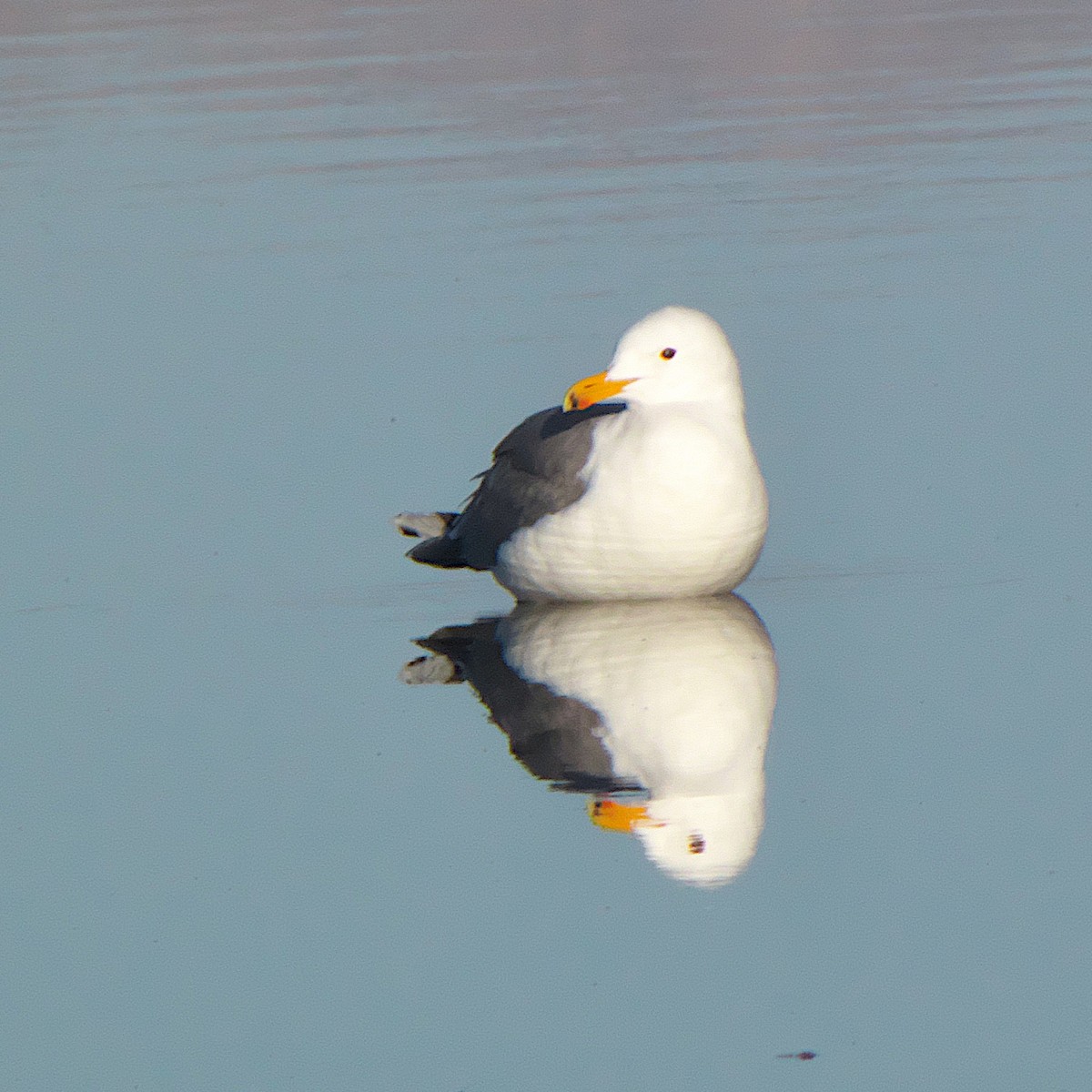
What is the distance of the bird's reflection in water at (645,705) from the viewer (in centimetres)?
559

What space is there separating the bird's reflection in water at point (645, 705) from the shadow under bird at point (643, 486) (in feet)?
0.48

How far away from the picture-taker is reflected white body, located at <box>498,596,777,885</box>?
553cm

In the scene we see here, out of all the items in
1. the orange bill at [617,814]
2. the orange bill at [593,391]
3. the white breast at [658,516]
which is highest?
the orange bill at [593,391]

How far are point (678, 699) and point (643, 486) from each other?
0.78m

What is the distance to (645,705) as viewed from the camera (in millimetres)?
6277

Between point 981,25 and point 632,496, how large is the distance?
12.5 meters

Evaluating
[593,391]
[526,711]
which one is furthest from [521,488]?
[526,711]

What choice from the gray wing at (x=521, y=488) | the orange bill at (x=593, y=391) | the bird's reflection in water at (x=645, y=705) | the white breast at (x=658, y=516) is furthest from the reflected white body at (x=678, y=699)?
the orange bill at (x=593, y=391)

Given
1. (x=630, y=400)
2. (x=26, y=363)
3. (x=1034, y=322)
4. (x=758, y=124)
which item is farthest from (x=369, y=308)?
(x=758, y=124)

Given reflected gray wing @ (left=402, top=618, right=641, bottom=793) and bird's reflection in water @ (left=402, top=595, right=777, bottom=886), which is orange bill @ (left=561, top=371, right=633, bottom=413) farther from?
reflected gray wing @ (left=402, top=618, right=641, bottom=793)

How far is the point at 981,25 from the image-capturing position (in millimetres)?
18391

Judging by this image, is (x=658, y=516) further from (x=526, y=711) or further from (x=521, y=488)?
(x=526, y=711)

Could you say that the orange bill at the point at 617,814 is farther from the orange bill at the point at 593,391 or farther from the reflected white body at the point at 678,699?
the orange bill at the point at 593,391

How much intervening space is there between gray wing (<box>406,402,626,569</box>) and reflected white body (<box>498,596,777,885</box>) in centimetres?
29
